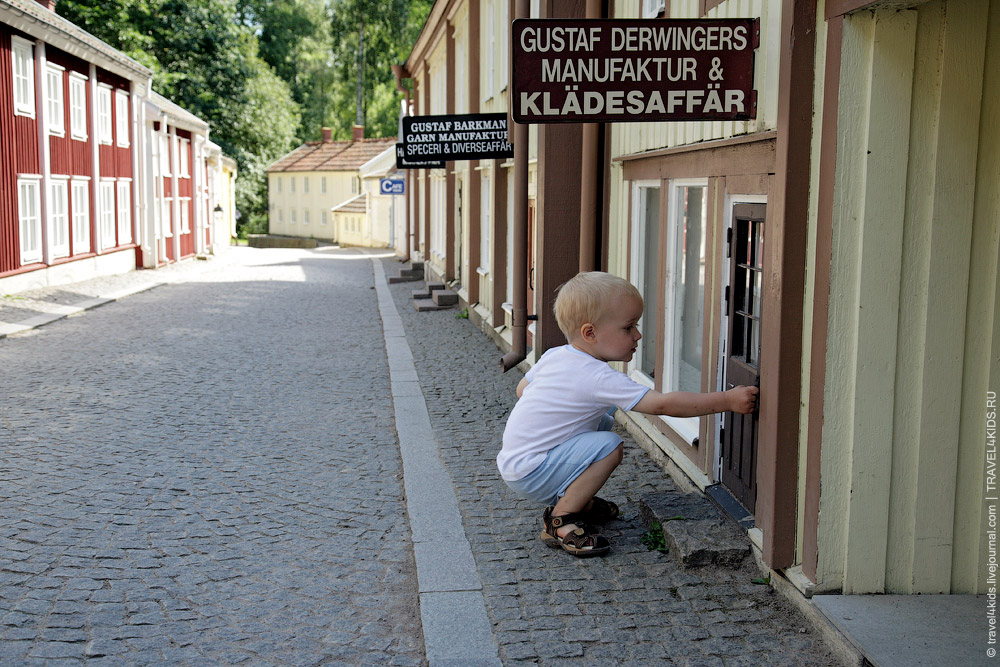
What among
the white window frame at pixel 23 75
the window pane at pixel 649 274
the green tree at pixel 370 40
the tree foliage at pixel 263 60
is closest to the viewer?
the window pane at pixel 649 274

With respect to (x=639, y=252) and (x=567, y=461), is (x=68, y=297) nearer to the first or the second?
(x=639, y=252)

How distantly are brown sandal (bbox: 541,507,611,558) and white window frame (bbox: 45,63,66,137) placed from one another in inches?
737

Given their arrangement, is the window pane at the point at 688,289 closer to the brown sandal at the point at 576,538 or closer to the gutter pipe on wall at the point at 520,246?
the gutter pipe on wall at the point at 520,246

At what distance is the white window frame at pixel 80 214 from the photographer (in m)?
22.2

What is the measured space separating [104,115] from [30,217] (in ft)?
20.4

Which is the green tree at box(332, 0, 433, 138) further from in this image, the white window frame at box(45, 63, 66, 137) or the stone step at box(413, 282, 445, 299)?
the stone step at box(413, 282, 445, 299)

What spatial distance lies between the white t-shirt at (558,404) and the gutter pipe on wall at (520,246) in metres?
4.85

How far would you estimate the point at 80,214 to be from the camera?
74.5 feet

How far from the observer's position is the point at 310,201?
223ft

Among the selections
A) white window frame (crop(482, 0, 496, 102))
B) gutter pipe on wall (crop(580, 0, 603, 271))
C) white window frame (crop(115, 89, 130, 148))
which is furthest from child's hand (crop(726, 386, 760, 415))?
white window frame (crop(115, 89, 130, 148))

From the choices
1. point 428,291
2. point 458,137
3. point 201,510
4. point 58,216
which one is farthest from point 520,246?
point 58,216

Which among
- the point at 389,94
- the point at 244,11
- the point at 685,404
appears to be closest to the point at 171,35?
the point at 244,11

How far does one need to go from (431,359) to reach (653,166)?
5495 mm

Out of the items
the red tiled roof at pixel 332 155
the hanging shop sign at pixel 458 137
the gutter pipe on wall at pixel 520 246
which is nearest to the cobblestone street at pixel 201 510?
the gutter pipe on wall at pixel 520 246
